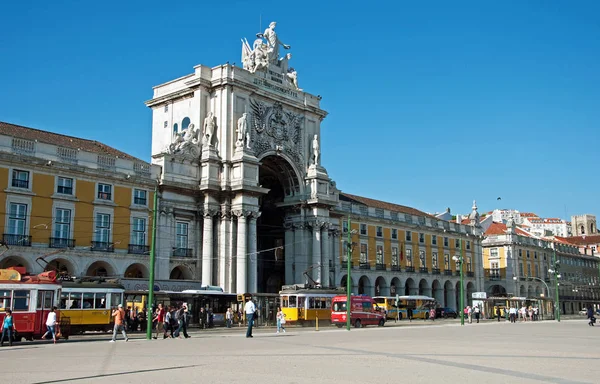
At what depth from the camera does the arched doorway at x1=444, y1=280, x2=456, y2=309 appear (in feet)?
284

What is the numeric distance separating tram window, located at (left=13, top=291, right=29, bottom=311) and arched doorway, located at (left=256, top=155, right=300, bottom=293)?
1462 inches

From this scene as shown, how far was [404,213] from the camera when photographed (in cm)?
8100

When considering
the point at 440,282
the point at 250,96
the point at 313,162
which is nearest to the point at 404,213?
the point at 440,282

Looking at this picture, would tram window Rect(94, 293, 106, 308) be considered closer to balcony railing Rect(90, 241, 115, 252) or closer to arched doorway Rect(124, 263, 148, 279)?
balcony railing Rect(90, 241, 115, 252)

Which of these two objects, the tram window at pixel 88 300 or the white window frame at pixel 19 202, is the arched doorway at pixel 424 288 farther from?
the tram window at pixel 88 300

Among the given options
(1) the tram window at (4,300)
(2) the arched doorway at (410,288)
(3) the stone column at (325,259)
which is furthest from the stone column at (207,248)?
(2) the arched doorway at (410,288)

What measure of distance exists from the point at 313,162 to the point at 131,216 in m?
20.2

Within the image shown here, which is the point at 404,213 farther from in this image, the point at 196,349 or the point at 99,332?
the point at 196,349

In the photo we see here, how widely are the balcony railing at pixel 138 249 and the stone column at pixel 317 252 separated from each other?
1677cm

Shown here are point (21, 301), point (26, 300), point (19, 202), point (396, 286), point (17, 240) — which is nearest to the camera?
point (21, 301)

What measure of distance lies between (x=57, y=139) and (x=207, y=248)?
47.2 ft

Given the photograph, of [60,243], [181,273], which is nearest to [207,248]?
[181,273]

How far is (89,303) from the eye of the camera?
36906mm

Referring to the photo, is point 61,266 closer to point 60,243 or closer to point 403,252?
point 60,243
